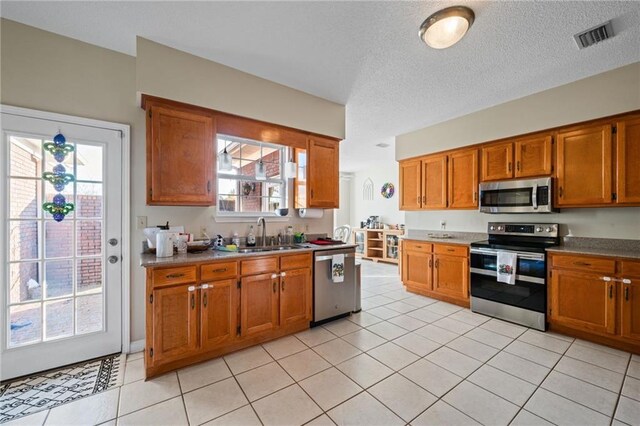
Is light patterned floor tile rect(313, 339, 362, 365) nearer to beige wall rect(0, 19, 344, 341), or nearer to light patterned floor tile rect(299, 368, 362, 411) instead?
light patterned floor tile rect(299, 368, 362, 411)

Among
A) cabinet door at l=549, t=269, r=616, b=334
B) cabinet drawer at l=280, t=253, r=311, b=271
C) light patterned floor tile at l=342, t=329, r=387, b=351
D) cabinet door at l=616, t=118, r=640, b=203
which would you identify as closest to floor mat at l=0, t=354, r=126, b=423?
cabinet drawer at l=280, t=253, r=311, b=271

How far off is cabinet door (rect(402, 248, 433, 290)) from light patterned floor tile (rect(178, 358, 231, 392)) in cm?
309

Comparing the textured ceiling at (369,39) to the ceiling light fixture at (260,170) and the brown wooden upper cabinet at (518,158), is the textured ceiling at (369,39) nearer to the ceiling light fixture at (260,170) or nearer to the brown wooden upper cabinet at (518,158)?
the brown wooden upper cabinet at (518,158)

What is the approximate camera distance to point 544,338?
282 centimetres

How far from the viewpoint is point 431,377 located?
214cm

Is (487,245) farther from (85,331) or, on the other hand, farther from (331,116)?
(85,331)

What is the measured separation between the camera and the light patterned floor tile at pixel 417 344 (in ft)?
8.37

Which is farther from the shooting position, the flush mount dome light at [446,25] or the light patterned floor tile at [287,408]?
the flush mount dome light at [446,25]

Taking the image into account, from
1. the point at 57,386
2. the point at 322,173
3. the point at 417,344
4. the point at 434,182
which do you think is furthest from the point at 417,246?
the point at 57,386

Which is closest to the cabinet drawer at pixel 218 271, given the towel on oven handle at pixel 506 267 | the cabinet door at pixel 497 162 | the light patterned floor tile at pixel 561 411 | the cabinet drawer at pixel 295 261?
the cabinet drawer at pixel 295 261

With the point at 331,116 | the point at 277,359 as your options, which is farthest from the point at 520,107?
the point at 277,359

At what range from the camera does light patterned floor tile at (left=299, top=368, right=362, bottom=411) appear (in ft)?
6.13

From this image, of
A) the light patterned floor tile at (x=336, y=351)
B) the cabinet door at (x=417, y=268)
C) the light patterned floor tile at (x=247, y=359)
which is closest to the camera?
the light patterned floor tile at (x=247, y=359)

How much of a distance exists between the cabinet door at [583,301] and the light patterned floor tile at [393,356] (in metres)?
1.80
